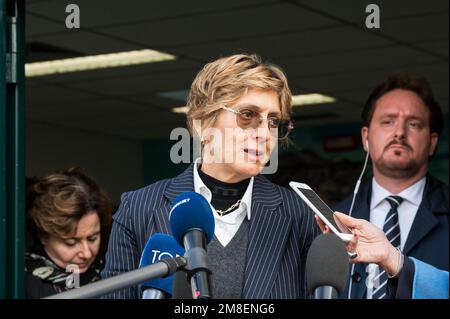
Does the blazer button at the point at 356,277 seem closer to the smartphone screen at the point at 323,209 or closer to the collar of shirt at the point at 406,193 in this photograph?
the collar of shirt at the point at 406,193

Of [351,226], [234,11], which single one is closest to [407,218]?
[351,226]

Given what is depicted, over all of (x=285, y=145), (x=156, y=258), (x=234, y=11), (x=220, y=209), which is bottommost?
(x=156, y=258)

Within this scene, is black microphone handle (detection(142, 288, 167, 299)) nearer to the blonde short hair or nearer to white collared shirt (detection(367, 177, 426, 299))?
the blonde short hair

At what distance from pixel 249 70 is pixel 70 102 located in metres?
5.36

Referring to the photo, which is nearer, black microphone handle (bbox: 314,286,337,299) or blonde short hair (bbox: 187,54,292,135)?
black microphone handle (bbox: 314,286,337,299)

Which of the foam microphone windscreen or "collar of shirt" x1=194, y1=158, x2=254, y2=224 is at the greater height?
"collar of shirt" x1=194, y1=158, x2=254, y2=224

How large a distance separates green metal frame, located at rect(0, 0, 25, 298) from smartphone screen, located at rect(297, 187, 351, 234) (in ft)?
3.73

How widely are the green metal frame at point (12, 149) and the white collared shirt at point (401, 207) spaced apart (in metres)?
0.94

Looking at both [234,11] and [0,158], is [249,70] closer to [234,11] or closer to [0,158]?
[0,158]

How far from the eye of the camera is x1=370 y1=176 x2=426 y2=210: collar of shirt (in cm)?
292

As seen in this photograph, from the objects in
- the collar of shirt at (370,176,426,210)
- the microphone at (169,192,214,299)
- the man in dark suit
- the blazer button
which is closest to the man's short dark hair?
the man in dark suit

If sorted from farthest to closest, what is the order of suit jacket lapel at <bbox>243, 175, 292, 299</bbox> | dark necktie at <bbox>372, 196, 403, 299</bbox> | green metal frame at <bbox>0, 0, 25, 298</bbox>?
1. green metal frame at <bbox>0, 0, 25, 298</bbox>
2. dark necktie at <bbox>372, 196, 403, 299</bbox>
3. suit jacket lapel at <bbox>243, 175, 292, 299</bbox>

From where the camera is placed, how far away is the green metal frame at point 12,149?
305 cm

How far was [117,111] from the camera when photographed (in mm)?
7668
